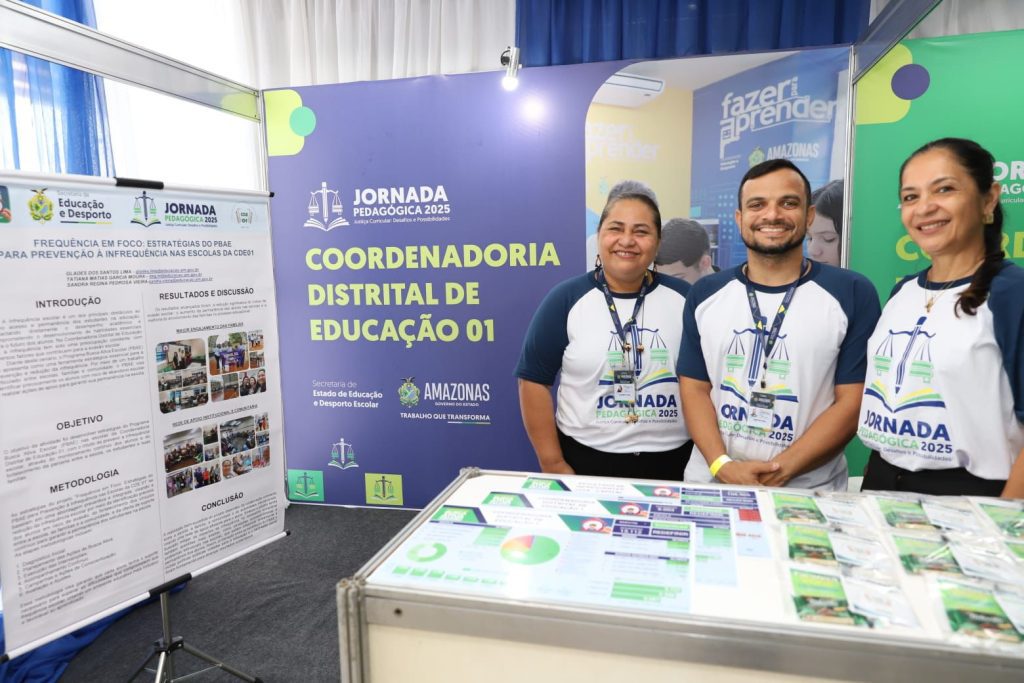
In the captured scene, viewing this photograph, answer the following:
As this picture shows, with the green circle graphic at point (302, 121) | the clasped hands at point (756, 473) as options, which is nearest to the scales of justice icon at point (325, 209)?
the green circle graphic at point (302, 121)

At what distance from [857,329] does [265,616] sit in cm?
240

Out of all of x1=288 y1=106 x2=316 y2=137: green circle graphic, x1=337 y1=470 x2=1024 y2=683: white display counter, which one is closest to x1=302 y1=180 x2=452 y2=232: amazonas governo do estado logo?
x1=288 y1=106 x2=316 y2=137: green circle graphic

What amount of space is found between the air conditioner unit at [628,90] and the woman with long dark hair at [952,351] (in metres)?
1.44

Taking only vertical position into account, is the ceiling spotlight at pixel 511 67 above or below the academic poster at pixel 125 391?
above

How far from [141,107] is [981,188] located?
11.9 ft

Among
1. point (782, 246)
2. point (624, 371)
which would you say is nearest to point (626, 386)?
point (624, 371)

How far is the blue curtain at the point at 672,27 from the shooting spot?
3270mm

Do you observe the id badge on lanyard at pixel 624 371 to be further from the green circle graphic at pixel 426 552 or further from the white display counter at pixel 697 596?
the green circle graphic at pixel 426 552

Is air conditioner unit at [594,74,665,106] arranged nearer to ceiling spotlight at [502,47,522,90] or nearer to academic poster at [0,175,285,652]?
ceiling spotlight at [502,47,522,90]

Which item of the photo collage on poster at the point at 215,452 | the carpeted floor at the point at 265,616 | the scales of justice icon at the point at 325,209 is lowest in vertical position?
the carpeted floor at the point at 265,616

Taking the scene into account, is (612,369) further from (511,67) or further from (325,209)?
(325,209)

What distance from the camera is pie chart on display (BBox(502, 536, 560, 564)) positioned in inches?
41.6

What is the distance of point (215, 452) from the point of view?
2158 millimetres

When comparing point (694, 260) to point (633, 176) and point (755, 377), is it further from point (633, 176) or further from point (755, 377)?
point (755, 377)
